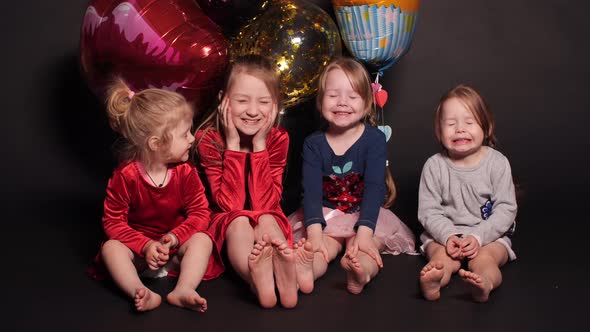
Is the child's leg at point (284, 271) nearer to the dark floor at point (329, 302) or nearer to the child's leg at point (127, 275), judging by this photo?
the dark floor at point (329, 302)

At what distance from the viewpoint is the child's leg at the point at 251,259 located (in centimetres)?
285

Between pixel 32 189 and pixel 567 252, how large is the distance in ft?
8.52

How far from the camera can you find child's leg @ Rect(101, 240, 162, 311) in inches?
111

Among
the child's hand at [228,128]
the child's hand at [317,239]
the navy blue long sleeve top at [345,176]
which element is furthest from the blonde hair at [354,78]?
the child's hand at [317,239]

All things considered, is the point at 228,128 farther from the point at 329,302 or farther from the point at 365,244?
Result: the point at 329,302

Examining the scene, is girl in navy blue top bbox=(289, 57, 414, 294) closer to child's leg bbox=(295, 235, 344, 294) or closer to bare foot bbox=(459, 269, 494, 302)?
child's leg bbox=(295, 235, 344, 294)

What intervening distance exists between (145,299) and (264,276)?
1.33ft

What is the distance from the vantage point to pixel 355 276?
9.82 feet

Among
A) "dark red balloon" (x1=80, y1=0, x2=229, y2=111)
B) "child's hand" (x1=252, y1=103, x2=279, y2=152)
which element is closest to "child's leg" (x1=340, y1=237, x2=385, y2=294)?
"child's hand" (x1=252, y1=103, x2=279, y2=152)

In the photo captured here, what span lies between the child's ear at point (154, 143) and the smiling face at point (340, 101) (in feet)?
2.42

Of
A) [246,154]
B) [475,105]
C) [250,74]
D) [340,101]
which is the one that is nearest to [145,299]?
[246,154]

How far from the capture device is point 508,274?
3.24m

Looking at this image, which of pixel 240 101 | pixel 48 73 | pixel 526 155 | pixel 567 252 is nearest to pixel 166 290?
pixel 240 101

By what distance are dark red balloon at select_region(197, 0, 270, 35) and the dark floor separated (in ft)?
3.64
